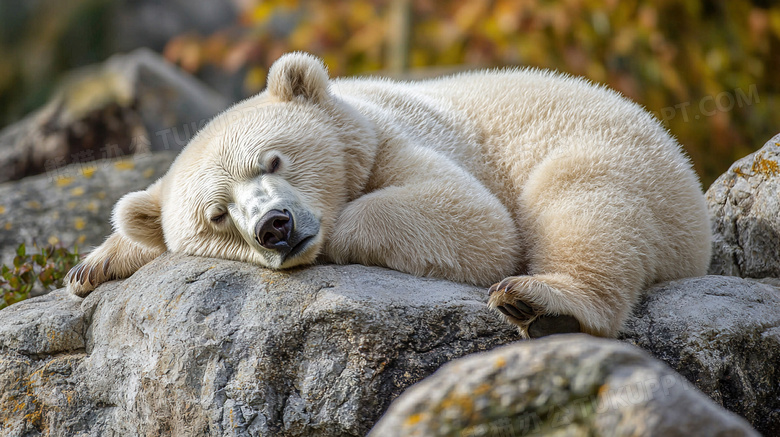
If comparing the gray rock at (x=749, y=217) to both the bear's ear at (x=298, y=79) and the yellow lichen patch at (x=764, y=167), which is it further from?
the bear's ear at (x=298, y=79)

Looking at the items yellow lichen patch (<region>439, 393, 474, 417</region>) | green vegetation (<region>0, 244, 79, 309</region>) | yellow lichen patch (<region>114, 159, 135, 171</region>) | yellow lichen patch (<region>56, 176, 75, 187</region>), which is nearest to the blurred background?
yellow lichen patch (<region>114, 159, 135, 171</region>)

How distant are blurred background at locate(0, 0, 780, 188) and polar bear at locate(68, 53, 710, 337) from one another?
4.82m

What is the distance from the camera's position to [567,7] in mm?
8539

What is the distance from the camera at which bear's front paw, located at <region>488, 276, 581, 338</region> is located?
116 inches

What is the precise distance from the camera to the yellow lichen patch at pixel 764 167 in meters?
4.04

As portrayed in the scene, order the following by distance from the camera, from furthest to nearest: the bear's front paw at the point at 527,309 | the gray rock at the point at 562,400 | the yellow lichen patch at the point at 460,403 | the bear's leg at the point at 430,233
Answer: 1. the bear's leg at the point at 430,233
2. the bear's front paw at the point at 527,309
3. the yellow lichen patch at the point at 460,403
4. the gray rock at the point at 562,400

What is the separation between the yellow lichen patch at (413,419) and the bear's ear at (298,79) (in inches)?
91.8

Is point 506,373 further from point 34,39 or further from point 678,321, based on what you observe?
point 34,39

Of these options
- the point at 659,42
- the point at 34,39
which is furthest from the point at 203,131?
the point at 34,39

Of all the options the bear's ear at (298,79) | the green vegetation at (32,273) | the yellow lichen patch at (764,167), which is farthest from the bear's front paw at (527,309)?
the green vegetation at (32,273)

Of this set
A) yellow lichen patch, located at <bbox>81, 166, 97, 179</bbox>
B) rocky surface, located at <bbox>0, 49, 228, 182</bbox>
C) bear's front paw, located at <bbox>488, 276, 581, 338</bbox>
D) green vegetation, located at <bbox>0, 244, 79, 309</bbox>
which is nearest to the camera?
bear's front paw, located at <bbox>488, 276, 581, 338</bbox>

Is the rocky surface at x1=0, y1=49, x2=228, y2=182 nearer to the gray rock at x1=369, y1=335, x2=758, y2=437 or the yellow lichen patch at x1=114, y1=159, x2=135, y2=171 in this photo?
the yellow lichen patch at x1=114, y1=159, x2=135, y2=171

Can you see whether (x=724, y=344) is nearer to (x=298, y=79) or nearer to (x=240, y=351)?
(x=240, y=351)

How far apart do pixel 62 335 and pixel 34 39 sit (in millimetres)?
10984
